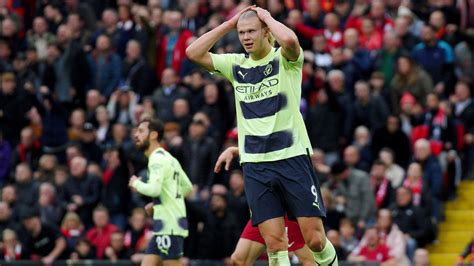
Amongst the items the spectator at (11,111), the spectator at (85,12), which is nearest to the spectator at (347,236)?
the spectator at (11,111)

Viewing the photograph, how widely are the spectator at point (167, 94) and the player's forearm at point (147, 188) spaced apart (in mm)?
7070

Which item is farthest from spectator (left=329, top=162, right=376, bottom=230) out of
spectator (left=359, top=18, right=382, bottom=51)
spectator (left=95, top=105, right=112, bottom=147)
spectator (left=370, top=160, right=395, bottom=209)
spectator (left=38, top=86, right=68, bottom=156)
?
spectator (left=38, top=86, right=68, bottom=156)

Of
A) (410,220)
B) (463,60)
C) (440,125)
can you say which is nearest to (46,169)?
(410,220)

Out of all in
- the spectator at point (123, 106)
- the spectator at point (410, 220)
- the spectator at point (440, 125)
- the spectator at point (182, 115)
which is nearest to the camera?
the spectator at point (410, 220)

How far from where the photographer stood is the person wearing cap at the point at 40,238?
70.1 ft

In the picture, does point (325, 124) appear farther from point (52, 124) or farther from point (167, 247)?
point (167, 247)

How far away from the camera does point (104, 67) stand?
980 inches

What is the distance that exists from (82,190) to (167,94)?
221cm

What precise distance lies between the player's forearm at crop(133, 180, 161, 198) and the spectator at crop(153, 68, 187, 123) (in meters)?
7.07

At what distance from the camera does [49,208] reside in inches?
886

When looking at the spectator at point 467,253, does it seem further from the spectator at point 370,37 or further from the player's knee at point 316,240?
the player's knee at point 316,240

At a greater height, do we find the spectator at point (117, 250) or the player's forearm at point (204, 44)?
the player's forearm at point (204, 44)

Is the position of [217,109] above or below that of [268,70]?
below

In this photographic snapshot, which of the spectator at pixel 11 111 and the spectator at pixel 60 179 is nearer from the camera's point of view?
the spectator at pixel 60 179
